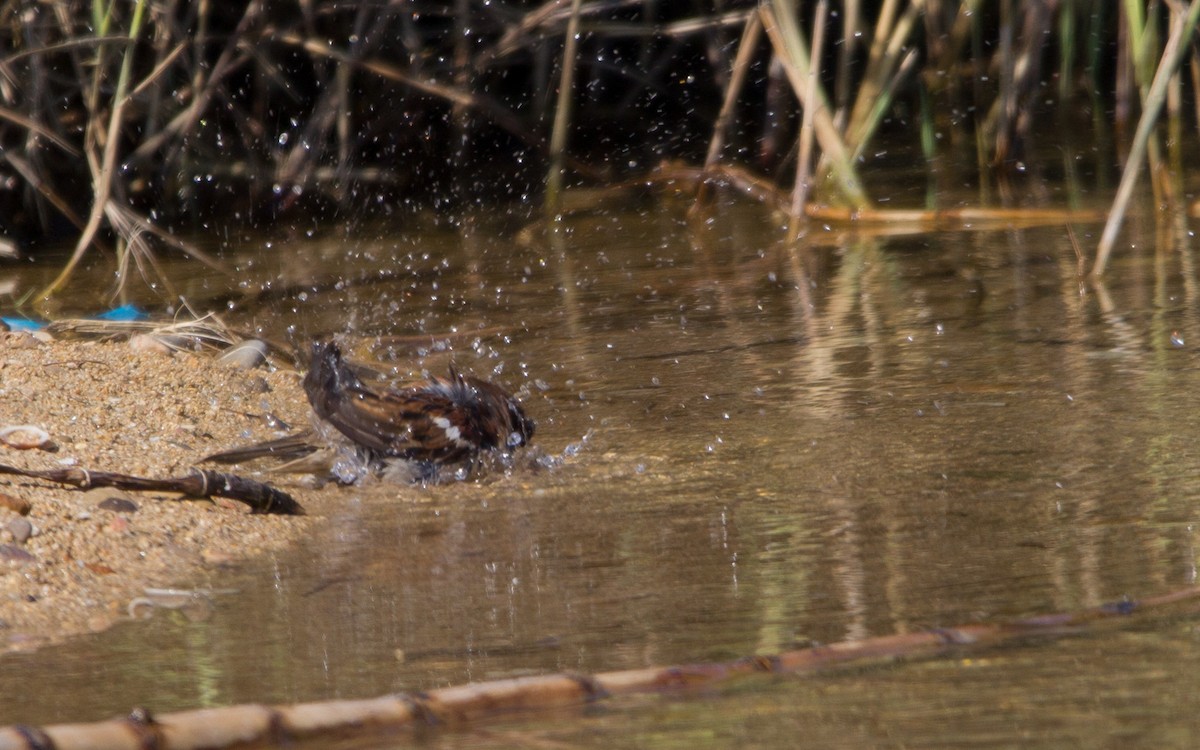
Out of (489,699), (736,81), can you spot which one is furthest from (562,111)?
(489,699)

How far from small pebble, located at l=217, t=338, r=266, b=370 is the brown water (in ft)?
1.44

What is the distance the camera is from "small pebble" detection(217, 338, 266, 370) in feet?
14.6

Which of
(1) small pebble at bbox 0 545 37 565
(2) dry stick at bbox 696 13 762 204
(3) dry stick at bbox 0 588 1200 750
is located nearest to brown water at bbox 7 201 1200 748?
(3) dry stick at bbox 0 588 1200 750

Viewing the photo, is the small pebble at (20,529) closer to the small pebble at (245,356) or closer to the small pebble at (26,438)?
the small pebble at (26,438)

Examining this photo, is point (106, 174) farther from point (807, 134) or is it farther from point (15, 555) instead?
point (15, 555)

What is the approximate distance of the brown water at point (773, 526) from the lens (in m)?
1.97

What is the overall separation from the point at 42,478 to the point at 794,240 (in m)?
3.87

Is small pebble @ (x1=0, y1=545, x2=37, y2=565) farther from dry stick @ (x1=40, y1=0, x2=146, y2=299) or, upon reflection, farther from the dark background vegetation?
the dark background vegetation

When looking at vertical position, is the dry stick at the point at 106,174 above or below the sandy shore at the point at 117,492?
above

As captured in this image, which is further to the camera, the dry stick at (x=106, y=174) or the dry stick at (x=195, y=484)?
the dry stick at (x=106, y=174)

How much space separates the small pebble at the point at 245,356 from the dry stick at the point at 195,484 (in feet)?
4.11

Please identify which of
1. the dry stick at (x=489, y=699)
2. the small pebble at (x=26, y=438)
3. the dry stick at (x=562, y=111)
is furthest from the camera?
the dry stick at (x=562, y=111)

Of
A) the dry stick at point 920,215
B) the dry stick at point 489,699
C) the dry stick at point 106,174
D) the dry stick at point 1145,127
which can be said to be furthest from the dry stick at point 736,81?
the dry stick at point 489,699

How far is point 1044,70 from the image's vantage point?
9578 mm
